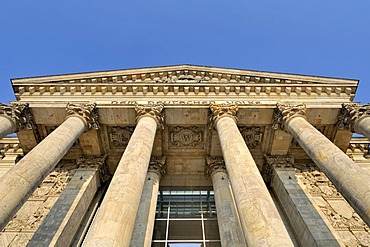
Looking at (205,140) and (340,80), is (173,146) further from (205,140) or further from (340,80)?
(340,80)

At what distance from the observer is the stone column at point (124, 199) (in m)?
6.48

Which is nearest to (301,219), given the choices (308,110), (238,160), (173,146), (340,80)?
(238,160)

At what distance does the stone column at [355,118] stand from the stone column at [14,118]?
15.7 metres

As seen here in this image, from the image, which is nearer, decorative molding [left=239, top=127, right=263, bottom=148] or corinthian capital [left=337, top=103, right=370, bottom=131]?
corinthian capital [left=337, top=103, right=370, bottom=131]

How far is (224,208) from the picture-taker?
1188 cm

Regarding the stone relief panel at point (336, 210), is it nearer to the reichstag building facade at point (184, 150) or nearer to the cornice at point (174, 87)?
the reichstag building facade at point (184, 150)

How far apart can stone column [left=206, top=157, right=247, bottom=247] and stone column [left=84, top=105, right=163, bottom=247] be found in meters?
4.37

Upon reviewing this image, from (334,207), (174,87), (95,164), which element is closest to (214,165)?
(174,87)

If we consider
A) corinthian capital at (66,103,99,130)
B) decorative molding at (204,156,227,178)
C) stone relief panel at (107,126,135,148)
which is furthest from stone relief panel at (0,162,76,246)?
decorative molding at (204,156,227,178)

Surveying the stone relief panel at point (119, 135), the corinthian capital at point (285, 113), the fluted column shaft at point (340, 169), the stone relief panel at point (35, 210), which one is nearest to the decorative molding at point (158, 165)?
the stone relief panel at point (119, 135)

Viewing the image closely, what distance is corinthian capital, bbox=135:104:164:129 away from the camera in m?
13.1

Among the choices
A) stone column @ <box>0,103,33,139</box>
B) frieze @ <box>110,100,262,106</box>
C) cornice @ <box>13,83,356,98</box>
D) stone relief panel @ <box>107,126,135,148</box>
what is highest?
cornice @ <box>13,83,356,98</box>

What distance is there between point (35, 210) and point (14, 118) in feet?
14.3

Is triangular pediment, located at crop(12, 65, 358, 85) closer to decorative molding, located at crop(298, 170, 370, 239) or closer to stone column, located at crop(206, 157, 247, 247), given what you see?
stone column, located at crop(206, 157, 247, 247)
